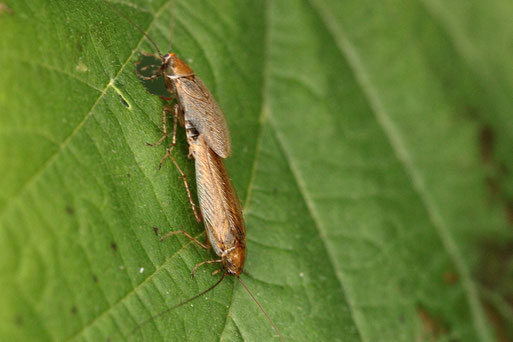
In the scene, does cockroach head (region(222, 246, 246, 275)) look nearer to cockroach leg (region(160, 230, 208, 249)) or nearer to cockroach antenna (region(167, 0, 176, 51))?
cockroach leg (region(160, 230, 208, 249))

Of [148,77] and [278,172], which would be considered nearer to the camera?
[148,77]

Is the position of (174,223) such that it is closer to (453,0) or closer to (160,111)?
(160,111)

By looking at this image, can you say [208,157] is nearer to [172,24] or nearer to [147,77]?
[147,77]

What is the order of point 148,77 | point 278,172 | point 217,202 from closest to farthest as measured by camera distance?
point 217,202 → point 148,77 → point 278,172

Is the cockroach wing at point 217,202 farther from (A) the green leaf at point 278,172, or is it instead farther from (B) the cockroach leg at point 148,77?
(B) the cockroach leg at point 148,77

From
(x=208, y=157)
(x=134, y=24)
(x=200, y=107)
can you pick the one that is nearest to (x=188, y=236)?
(x=208, y=157)

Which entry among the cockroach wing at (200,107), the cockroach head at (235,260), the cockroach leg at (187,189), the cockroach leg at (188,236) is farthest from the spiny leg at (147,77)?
the cockroach head at (235,260)
